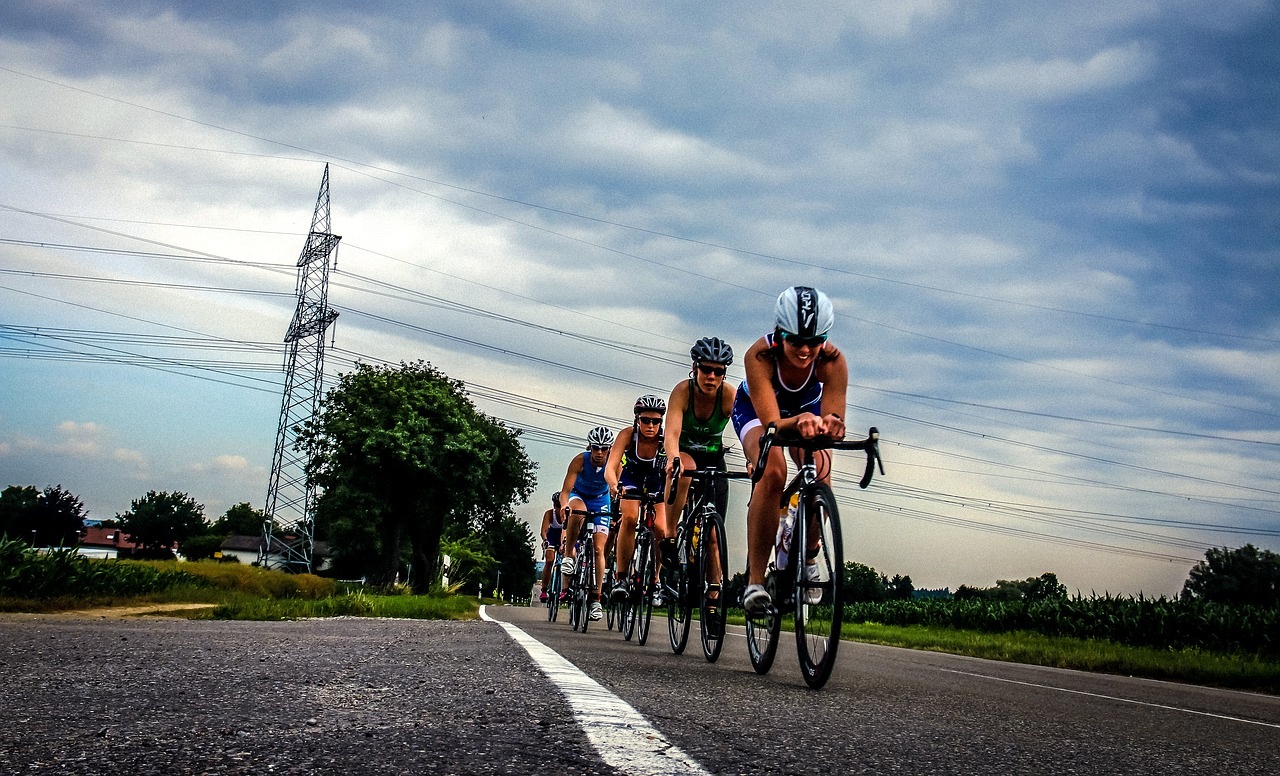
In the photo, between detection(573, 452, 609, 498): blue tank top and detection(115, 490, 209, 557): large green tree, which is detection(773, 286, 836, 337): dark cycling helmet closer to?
detection(573, 452, 609, 498): blue tank top

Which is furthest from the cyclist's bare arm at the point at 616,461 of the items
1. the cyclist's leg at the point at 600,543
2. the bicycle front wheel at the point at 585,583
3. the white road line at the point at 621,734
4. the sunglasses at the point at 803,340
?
the white road line at the point at 621,734

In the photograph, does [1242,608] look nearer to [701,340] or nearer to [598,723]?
[701,340]

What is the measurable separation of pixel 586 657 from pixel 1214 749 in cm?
319

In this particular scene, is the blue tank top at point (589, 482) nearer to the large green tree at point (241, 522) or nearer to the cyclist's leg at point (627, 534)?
the cyclist's leg at point (627, 534)

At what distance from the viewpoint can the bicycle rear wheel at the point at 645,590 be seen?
8969 millimetres

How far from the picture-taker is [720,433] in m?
8.08

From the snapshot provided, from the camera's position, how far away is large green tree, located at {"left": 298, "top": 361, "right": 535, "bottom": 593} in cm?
4675

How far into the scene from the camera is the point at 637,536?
960 centimetres

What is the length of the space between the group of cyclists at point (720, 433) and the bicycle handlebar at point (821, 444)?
0.04 m

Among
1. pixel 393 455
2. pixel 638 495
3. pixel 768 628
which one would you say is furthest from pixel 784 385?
pixel 393 455

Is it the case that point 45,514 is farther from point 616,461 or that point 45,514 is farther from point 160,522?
point 616,461

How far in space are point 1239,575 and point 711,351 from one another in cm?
9235

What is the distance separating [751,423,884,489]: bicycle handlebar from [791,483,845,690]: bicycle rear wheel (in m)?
0.23

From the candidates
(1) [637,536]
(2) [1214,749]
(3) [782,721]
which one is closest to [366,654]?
(3) [782,721]
